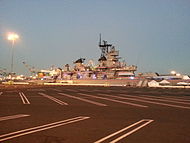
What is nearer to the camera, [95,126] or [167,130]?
[167,130]

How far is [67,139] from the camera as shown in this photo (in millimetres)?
5184

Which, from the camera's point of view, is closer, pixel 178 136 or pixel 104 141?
pixel 104 141

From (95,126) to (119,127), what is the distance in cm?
82

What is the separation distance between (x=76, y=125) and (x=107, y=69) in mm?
70144

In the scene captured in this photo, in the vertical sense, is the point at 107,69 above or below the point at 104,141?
above

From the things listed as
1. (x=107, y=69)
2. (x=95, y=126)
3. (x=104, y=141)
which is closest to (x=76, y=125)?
(x=95, y=126)

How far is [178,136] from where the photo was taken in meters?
5.50

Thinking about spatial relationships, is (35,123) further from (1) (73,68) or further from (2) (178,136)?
(1) (73,68)

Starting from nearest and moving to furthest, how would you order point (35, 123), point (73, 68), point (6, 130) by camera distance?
point (6, 130) → point (35, 123) → point (73, 68)

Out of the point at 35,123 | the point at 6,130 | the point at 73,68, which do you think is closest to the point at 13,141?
the point at 6,130

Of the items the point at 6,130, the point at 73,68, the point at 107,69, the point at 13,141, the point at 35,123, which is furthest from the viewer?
the point at 73,68

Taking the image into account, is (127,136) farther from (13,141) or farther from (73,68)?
(73,68)

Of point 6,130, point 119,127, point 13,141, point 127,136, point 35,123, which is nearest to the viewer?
point 13,141

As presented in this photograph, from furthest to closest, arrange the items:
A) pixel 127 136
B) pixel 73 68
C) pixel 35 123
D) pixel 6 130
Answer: pixel 73 68, pixel 35 123, pixel 6 130, pixel 127 136
